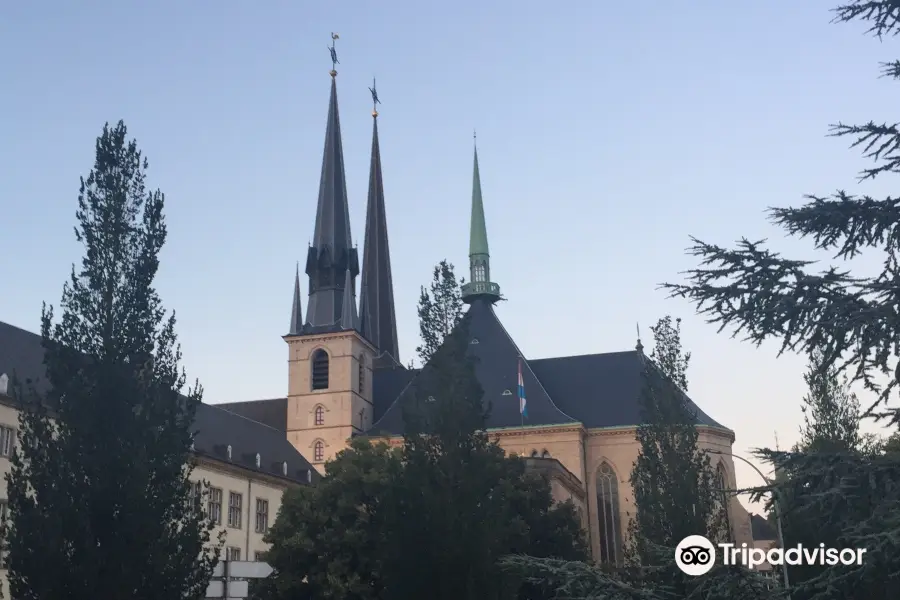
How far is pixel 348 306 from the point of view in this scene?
64.1 meters

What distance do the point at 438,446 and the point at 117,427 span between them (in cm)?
658

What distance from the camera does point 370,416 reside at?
6550 centimetres

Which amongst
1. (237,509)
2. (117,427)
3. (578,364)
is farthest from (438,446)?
(578,364)

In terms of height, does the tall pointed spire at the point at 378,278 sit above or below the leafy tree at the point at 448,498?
above

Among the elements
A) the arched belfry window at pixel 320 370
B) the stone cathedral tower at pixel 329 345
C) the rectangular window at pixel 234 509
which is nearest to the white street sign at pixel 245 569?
the rectangular window at pixel 234 509

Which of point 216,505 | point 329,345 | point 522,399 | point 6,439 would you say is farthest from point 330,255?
point 6,439

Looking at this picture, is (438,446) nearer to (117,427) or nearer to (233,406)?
(117,427)

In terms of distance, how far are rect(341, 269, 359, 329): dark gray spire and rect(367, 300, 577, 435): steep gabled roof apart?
6.79 metres

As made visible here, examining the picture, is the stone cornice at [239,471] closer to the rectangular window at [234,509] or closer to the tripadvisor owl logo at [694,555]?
the rectangular window at [234,509]

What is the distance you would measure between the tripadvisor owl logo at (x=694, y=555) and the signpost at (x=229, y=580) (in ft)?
18.3

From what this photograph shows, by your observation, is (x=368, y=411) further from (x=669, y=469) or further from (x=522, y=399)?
(x=669, y=469)

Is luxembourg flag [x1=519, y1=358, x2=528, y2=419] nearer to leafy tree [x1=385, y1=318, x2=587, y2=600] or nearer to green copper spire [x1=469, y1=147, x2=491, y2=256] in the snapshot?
green copper spire [x1=469, y1=147, x2=491, y2=256]

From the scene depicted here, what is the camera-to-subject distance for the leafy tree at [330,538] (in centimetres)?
3162

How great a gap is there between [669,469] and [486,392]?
2592 centimetres
